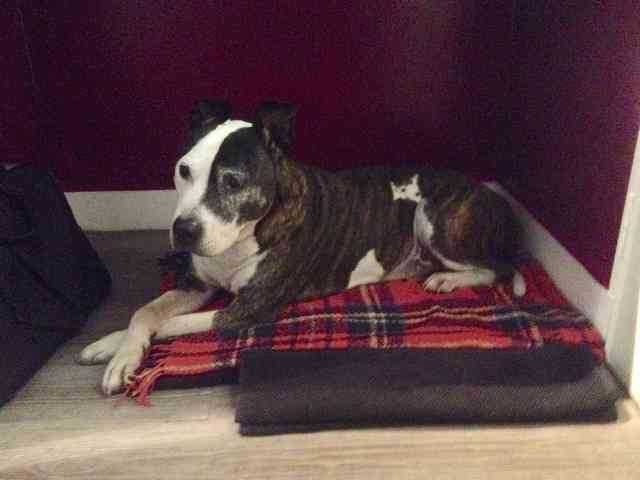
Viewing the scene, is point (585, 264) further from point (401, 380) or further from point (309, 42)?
point (309, 42)

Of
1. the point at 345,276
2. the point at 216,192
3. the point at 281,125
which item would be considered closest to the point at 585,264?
the point at 345,276

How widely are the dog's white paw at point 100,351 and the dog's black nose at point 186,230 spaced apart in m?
0.40

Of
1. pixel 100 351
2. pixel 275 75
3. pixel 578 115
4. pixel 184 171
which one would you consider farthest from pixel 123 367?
pixel 578 115

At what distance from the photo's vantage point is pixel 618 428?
63.8 inches

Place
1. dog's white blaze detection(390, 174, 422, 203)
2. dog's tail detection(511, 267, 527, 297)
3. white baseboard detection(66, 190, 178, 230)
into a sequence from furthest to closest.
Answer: white baseboard detection(66, 190, 178, 230), dog's white blaze detection(390, 174, 422, 203), dog's tail detection(511, 267, 527, 297)

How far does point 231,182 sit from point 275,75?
113 cm

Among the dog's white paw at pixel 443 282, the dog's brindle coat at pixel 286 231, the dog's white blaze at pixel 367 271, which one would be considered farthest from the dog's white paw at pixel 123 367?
the dog's white paw at pixel 443 282

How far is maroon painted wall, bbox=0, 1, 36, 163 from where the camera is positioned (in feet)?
8.68

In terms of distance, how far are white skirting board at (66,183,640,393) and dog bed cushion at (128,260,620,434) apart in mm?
69

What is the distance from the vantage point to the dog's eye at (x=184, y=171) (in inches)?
71.8

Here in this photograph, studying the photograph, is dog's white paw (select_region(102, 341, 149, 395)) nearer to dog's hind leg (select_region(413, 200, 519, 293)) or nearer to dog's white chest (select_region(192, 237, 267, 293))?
dog's white chest (select_region(192, 237, 267, 293))

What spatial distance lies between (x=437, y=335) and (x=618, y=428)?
1.82ft

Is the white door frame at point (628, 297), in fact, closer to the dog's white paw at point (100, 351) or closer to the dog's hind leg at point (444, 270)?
the dog's hind leg at point (444, 270)

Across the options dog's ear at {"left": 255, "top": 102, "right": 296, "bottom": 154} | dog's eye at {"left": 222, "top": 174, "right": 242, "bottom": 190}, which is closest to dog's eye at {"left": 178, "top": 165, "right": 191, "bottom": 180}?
dog's eye at {"left": 222, "top": 174, "right": 242, "bottom": 190}
